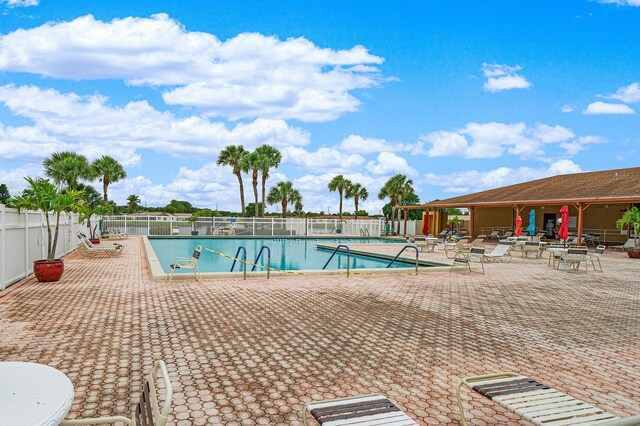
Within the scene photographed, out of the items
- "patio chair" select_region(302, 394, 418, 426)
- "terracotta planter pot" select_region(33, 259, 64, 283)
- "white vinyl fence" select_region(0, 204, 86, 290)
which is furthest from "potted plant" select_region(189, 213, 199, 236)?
"patio chair" select_region(302, 394, 418, 426)

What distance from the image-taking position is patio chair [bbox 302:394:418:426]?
2.72 m

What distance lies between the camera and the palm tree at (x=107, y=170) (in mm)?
41047

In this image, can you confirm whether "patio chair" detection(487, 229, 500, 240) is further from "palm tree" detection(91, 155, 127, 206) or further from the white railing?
"palm tree" detection(91, 155, 127, 206)

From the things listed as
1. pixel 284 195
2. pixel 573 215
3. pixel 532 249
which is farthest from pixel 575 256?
pixel 284 195

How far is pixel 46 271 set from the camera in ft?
33.9

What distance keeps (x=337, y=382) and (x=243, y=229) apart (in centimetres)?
3029

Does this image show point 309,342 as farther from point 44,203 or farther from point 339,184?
point 339,184

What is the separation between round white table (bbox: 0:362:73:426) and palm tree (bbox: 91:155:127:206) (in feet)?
137

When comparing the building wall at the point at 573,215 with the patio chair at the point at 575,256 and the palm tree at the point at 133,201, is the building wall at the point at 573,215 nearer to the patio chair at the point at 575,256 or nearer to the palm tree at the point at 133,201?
the patio chair at the point at 575,256

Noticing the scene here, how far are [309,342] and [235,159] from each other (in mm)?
42859

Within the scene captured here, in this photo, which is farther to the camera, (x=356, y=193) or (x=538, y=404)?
(x=356, y=193)

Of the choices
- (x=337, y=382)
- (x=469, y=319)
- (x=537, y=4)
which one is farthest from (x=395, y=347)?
(x=537, y=4)

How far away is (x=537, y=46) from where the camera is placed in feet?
77.6

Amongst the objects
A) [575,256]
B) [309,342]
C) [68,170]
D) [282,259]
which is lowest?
[282,259]
